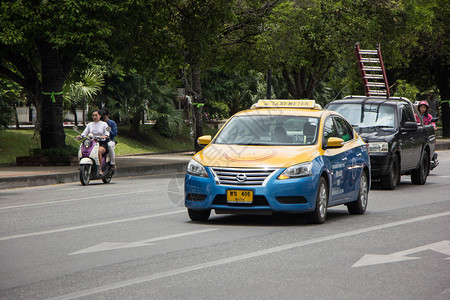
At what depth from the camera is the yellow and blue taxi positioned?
431 inches

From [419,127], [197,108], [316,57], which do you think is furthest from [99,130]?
[316,57]

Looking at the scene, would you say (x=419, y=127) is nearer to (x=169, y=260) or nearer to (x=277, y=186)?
(x=277, y=186)

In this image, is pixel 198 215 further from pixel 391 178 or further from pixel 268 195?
pixel 391 178

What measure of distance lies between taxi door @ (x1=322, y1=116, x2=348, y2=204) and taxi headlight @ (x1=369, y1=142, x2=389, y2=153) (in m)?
5.09

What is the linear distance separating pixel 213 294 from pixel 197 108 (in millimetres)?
29327

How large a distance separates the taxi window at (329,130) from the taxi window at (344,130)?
0.18 meters

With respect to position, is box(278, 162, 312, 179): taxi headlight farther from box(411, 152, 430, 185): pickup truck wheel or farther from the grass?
the grass

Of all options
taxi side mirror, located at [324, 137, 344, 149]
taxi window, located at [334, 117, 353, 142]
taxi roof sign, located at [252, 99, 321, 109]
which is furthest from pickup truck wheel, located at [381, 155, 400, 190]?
taxi side mirror, located at [324, 137, 344, 149]

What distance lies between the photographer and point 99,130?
64.9 ft

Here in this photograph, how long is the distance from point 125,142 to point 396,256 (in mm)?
32963

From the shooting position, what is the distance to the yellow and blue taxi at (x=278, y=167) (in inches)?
431

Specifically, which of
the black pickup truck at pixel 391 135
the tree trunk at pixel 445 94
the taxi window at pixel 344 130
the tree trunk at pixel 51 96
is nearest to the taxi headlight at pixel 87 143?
the black pickup truck at pixel 391 135

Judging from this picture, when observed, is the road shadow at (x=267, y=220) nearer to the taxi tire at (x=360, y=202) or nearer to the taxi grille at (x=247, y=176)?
the taxi tire at (x=360, y=202)

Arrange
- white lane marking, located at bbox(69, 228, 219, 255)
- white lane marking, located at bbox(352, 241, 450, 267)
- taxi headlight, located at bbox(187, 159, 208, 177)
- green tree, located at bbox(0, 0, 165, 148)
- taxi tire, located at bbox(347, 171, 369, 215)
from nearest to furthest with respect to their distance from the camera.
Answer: white lane marking, located at bbox(352, 241, 450, 267)
white lane marking, located at bbox(69, 228, 219, 255)
taxi headlight, located at bbox(187, 159, 208, 177)
taxi tire, located at bbox(347, 171, 369, 215)
green tree, located at bbox(0, 0, 165, 148)
